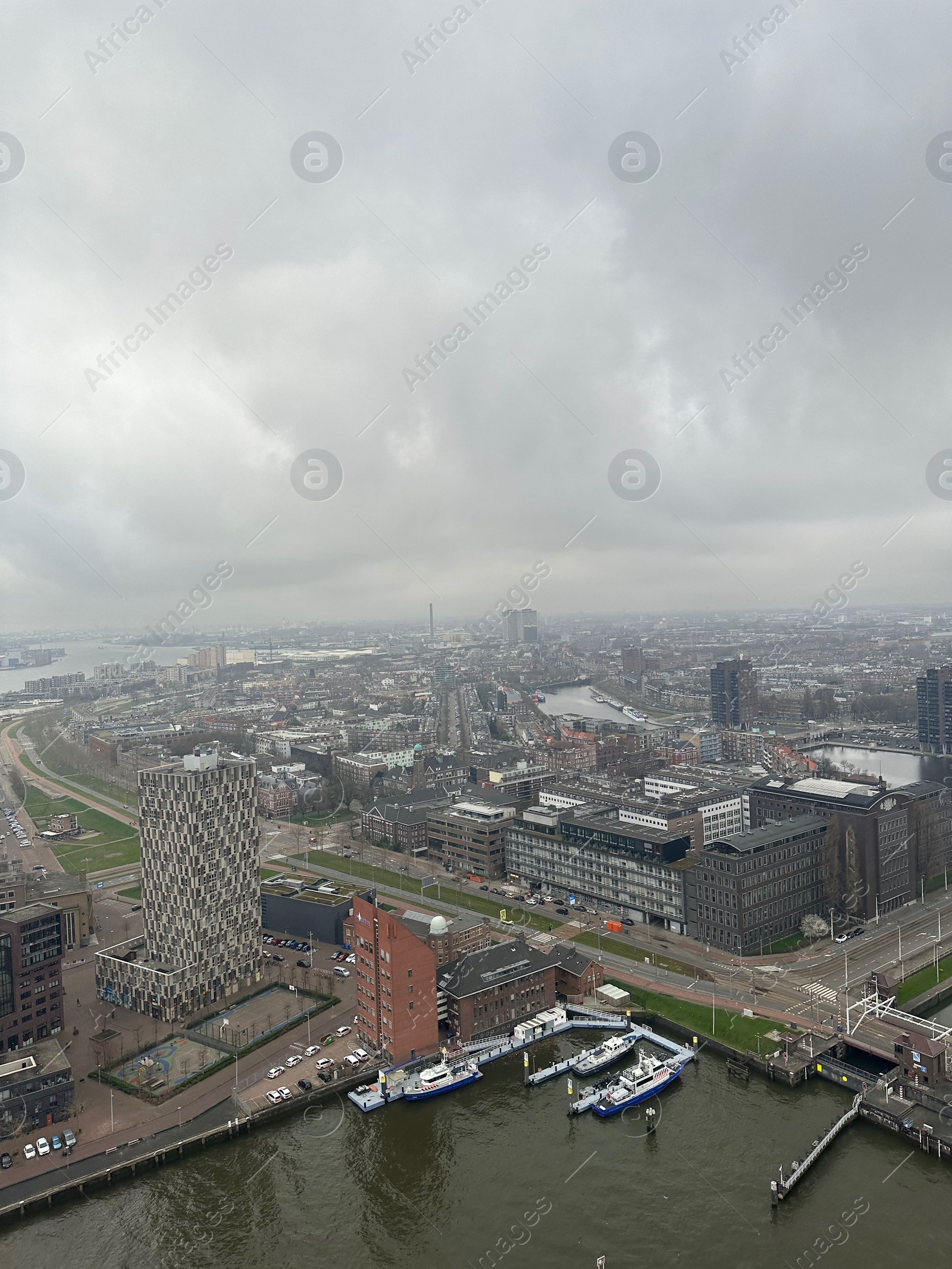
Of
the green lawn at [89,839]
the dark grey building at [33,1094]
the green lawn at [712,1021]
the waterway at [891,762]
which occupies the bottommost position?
the waterway at [891,762]

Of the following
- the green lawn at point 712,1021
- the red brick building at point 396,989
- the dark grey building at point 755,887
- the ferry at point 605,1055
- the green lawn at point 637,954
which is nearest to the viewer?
the ferry at point 605,1055

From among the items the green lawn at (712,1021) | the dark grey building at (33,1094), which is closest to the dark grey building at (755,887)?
the green lawn at (712,1021)

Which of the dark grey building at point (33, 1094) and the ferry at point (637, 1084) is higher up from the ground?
the dark grey building at point (33, 1094)

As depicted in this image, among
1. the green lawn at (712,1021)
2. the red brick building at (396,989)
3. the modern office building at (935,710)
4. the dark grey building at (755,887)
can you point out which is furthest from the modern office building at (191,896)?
the modern office building at (935,710)

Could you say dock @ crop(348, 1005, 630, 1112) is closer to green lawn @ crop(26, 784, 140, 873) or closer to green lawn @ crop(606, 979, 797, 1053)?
green lawn @ crop(606, 979, 797, 1053)

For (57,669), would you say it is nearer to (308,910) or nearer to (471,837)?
(471,837)

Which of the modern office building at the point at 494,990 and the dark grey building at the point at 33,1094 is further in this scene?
the modern office building at the point at 494,990

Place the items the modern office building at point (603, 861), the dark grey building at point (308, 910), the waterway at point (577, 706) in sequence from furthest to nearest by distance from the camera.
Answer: the waterway at point (577, 706) < the modern office building at point (603, 861) < the dark grey building at point (308, 910)

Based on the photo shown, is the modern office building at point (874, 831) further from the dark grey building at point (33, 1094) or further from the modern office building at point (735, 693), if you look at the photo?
the modern office building at point (735, 693)

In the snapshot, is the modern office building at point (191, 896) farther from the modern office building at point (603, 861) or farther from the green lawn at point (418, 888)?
the modern office building at point (603, 861)
